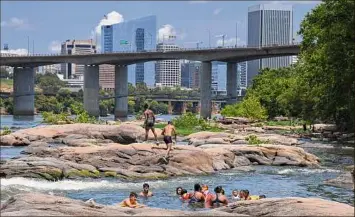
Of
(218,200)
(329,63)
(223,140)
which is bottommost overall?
(218,200)

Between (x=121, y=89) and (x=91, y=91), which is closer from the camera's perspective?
(x=91, y=91)

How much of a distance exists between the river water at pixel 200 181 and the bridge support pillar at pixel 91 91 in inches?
3777

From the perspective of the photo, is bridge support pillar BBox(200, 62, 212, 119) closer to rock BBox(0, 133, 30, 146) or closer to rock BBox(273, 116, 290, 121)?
rock BBox(273, 116, 290, 121)

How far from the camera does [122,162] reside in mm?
33312

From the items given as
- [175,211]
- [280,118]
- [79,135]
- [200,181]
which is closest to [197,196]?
[200,181]

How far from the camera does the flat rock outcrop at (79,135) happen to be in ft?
156

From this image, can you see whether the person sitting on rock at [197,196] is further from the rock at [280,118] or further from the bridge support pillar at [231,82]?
the bridge support pillar at [231,82]

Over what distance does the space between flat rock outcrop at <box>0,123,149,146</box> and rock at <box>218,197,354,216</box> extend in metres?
31.7

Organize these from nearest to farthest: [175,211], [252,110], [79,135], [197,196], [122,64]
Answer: [175,211] < [197,196] < [79,135] < [252,110] < [122,64]

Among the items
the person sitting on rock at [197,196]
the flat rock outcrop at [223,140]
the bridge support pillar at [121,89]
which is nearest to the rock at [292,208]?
the person sitting on rock at [197,196]

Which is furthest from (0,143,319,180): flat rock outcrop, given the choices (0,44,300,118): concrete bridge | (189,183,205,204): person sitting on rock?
(0,44,300,118): concrete bridge

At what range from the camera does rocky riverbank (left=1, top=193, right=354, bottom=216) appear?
12.5 m

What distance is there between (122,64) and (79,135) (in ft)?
278

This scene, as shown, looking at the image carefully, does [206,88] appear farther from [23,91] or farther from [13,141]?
[13,141]
